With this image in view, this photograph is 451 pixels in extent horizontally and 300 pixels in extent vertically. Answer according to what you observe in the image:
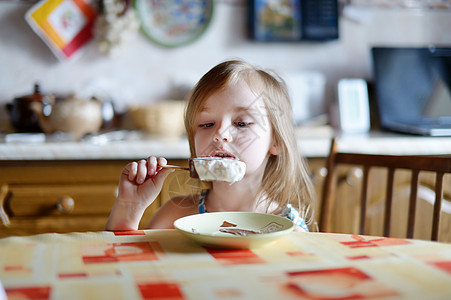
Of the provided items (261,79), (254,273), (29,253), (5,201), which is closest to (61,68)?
(5,201)

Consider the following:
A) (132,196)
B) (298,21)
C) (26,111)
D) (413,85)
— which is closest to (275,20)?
(298,21)

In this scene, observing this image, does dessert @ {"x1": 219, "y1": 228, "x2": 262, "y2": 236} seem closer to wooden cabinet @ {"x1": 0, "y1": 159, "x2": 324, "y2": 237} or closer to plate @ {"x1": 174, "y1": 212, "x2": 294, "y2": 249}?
plate @ {"x1": 174, "y1": 212, "x2": 294, "y2": 249}

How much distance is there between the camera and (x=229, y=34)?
7.50ft

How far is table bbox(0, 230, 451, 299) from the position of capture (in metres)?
0.56

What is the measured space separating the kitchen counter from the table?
87cm

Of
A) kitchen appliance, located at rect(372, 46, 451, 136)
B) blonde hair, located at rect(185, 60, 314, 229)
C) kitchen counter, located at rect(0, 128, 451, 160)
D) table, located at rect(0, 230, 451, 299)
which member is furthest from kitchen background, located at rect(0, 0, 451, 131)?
table, located at rect(0, 230, 451, 299)

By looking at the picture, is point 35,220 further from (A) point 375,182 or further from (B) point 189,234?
(A) point 375,182

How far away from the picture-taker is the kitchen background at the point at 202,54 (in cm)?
215

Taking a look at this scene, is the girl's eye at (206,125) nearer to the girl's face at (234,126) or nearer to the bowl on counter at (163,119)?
the girl's face at (234,126)

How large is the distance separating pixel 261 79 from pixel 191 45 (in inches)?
46.3

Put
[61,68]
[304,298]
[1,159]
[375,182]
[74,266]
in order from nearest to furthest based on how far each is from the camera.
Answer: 1. [304,298]
2. [74,266]
3. [1,159]
4. [375,182]
5. [61,68]

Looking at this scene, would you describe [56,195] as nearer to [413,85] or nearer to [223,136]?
[223,136]

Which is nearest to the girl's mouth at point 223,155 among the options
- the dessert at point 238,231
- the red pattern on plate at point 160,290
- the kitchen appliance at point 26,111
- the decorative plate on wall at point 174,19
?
the dessert at point 238,231

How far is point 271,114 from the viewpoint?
1142 mm
